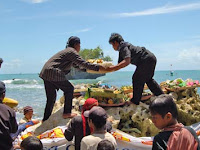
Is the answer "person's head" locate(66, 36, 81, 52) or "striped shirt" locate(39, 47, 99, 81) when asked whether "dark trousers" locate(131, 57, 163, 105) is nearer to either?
"striped shirt" locate(39, 47, 99, 81)

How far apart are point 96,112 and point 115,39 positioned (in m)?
2.73

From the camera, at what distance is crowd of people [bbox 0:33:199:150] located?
8.05 ft

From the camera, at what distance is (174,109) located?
99.3 inches

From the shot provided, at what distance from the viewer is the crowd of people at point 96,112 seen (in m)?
2.46

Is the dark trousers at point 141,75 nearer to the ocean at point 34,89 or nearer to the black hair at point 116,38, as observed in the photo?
the black hair at point 116,38

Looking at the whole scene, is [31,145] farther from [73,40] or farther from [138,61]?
[138,61]

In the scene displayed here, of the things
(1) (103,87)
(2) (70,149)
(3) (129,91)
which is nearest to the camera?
(2) (70,149)

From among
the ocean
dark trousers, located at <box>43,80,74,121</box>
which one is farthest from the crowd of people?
the ocean

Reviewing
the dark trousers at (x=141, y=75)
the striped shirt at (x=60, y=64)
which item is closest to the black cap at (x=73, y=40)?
the striped shirt at (x=60, y=64)

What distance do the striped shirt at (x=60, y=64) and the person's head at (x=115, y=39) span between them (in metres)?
0.76

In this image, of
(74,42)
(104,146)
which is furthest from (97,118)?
(74,42)

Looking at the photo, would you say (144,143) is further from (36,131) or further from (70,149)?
(36,131)

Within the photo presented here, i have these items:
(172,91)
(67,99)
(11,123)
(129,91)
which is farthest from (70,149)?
(172,91)

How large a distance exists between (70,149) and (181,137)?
2.73 m
